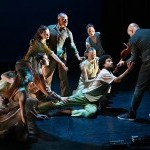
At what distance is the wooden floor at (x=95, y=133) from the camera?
19.8ft

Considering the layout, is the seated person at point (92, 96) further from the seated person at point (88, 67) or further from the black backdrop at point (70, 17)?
the black backdrop at point (70, 17)

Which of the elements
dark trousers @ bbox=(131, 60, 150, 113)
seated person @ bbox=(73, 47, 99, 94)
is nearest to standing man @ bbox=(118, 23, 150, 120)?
dark trousers @ bbox=(131, 60, 150, 113)

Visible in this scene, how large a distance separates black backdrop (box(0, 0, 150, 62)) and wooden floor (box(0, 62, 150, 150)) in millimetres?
4620

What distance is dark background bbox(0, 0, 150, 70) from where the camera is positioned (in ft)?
38.9

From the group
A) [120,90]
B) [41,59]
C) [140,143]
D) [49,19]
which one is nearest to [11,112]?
[41,59]

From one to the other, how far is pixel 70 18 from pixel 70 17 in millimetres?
27

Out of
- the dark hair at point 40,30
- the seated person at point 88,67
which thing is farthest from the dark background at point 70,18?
the dark hair at point 40,30

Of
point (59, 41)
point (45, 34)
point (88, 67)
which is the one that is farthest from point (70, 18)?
point (45, 34)

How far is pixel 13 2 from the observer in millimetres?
11820

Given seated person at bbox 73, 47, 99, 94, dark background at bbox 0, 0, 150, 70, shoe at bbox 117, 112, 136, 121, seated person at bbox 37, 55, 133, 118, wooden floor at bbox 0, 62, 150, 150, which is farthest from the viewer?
dark background at bbox 0, 0, 150, 70

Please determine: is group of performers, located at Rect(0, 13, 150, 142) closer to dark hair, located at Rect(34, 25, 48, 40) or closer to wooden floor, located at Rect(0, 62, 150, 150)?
dark hair, located at Rect(34, 25, 48, 40)

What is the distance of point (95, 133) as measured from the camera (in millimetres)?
6551

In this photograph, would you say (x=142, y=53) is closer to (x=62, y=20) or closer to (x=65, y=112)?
(x=65, y=112)

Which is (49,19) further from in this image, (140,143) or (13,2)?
(140,143)
